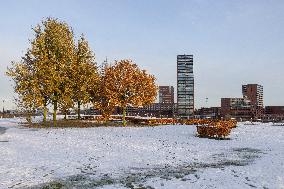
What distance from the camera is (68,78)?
4628cm

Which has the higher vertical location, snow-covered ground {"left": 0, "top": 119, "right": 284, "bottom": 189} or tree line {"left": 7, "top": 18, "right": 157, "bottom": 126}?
tree line {"left": 7, "top": 18, "right": 157, "bottom": 126}

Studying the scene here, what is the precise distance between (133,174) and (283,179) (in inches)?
228

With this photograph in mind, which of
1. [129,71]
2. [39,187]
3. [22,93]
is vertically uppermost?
[129,71]

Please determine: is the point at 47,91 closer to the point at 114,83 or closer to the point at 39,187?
the point at 114,83

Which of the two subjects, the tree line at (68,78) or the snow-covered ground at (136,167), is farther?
the tree line at (68,78)

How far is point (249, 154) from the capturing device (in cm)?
2212

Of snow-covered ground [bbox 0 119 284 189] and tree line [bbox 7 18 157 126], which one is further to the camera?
tree line [bbox 7 18 157 126]

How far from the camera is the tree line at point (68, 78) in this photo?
45.2 metres

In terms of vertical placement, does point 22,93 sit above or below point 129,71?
below

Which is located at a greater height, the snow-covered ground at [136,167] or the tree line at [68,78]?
the tree line at [68,78]

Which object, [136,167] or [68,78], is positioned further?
[68,78]

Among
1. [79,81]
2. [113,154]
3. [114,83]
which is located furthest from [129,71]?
[113,154]

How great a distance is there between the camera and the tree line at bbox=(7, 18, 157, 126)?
148 ft

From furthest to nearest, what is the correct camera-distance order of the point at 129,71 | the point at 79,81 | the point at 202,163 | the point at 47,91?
the point at 129,71, the point at 79,81, the point at 47,91, the point at 202,163
